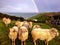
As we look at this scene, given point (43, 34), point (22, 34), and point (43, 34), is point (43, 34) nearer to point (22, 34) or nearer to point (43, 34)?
point (43, 34)

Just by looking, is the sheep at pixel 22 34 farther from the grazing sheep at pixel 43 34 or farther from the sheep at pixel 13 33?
the grazing sheep at pixel 43 34

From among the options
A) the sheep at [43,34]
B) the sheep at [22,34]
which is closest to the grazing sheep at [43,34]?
the sheep at [43,34]

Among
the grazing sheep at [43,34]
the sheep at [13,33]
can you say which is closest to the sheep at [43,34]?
the grazing sheep at [43,34]

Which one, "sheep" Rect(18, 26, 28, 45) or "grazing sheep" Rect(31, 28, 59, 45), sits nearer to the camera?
"sheep" Rect(18, 26, 28, 45)

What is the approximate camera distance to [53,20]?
6324 millimetres

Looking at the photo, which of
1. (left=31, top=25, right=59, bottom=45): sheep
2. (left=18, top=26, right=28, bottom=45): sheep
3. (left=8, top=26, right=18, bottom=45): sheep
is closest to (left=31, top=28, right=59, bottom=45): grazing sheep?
(left=31, top=25, right=59, bottom=45): sheep

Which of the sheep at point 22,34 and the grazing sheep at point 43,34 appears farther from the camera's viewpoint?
the grazing sheep at point 43,34

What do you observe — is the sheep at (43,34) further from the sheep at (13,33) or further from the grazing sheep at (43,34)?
the sheep at (13,33)

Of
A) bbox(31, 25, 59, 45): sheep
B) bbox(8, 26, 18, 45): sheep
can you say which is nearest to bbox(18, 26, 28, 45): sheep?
bbox(8, 26, 18, 45): sheep

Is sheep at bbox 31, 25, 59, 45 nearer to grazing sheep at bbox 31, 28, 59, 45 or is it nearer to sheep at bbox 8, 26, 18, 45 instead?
grazing sheep at bbox 31, 28, 59, 45

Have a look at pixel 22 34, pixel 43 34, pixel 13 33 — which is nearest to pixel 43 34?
pixel 43 34

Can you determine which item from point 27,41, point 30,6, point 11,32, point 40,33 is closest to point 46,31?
point 40,33

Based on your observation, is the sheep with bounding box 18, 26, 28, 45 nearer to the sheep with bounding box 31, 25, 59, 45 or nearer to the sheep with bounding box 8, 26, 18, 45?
the sheep with bounding box 8, 26, 18, 45

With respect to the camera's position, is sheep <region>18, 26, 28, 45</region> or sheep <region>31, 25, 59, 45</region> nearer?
sheep <region>18, 26, 28, 45</region>
